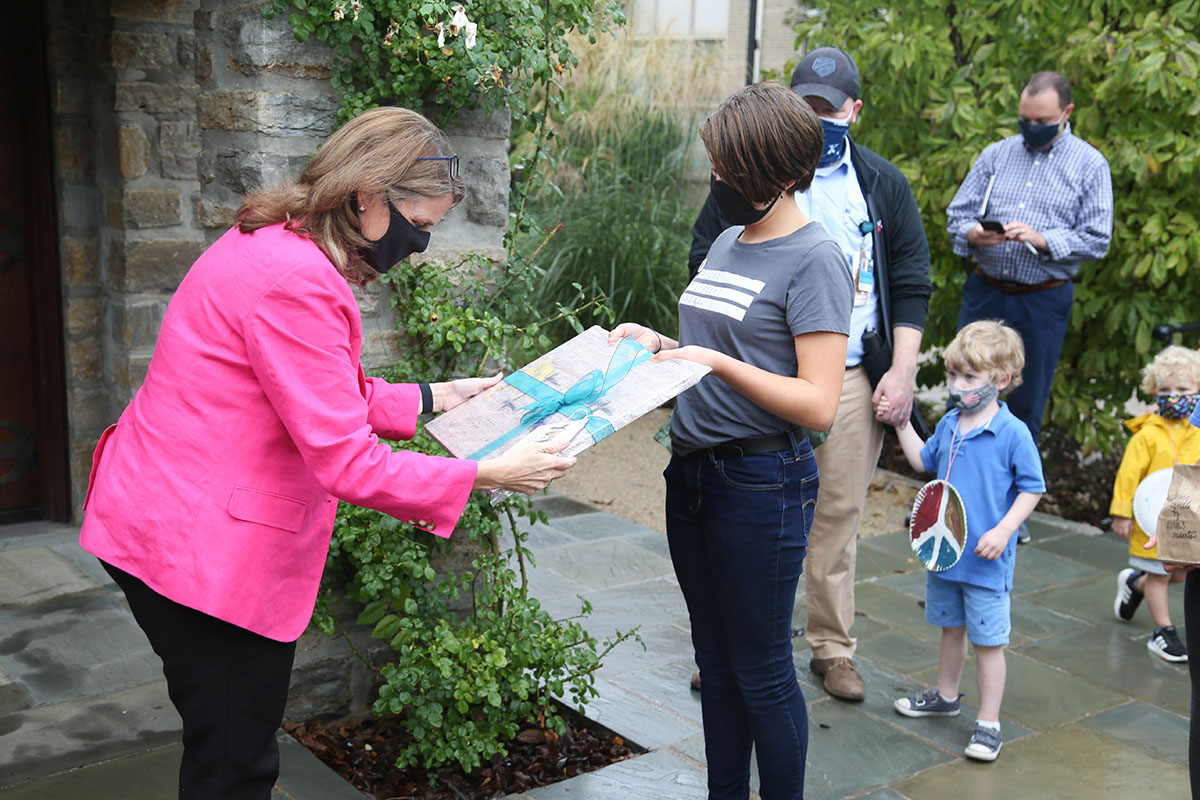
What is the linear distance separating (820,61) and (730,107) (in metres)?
1.25

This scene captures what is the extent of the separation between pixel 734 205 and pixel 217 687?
1.49 metres

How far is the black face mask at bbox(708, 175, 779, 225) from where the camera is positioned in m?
2.58

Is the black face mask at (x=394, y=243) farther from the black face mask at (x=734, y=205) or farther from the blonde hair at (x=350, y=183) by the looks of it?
the black face mask at (x=734, y=205)

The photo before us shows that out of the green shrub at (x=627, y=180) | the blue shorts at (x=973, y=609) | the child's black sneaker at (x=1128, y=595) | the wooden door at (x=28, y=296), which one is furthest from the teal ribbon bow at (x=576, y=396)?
the green shrub at (x=627, y=180)

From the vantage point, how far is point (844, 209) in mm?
3742

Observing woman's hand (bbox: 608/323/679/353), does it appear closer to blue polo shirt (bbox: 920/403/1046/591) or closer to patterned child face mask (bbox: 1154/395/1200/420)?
blue polo shirt (bbox: 920/403/1046/591)

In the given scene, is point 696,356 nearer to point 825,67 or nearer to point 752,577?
point 752,577

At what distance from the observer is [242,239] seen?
208cm

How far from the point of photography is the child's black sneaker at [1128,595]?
4785 millimetres

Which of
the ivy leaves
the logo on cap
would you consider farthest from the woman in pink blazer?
the logo on cap

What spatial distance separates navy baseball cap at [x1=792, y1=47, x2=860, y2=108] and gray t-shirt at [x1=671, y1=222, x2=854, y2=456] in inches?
40.8

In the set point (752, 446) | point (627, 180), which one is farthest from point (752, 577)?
point (627, 180)

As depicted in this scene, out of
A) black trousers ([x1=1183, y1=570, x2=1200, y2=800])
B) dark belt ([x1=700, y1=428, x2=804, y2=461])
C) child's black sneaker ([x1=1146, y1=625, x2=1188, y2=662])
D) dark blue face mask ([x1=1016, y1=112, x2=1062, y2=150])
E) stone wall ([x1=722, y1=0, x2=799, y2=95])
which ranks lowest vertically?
child's black sneaker ([x1=1146, y1=625, x2=1188, y2=662])

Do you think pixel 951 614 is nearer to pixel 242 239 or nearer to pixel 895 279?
pixel 895 279
